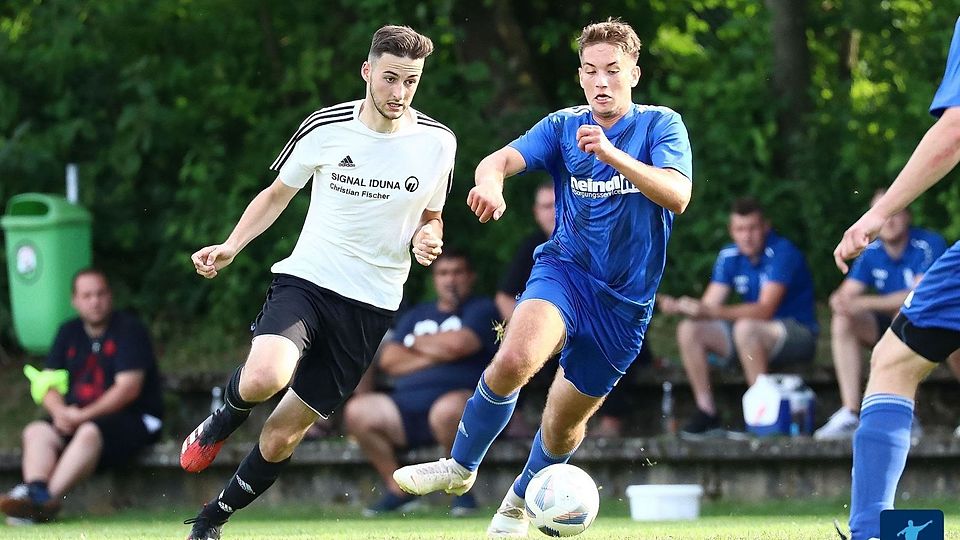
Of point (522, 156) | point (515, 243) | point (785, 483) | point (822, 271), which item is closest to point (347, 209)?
point (522, 156)

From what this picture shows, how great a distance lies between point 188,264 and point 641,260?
24.5ft

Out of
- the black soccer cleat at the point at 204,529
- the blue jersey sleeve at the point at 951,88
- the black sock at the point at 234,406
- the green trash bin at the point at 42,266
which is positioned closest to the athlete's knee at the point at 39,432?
the green trash bin at the point at 42,266

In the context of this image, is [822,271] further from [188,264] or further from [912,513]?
[912,513]

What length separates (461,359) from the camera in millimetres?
10695

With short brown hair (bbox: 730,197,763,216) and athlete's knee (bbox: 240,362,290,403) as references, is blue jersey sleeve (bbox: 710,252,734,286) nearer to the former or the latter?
short brown hair (bbox: 730,197,763,216)

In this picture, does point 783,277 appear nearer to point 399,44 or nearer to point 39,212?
point 399,44

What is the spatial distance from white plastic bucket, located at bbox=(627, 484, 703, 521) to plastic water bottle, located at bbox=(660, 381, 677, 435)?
2177 mm

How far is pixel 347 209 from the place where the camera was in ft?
23.9

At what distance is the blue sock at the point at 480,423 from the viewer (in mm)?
7145

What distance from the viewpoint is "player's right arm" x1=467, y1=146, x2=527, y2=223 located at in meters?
6.21

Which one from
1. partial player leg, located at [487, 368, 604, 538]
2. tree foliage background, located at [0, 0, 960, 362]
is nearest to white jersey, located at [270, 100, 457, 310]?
partial player leg, located at [487, 368, 604, 538]

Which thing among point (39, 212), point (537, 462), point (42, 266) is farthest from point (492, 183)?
point (39, 212)

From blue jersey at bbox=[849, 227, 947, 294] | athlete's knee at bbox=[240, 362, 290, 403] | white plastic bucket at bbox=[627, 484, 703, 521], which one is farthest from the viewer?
blue jersey at bbox=[849, 227, 947, 294]

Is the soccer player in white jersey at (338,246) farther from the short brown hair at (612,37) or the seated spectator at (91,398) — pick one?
the seated spectator at (91,398)
